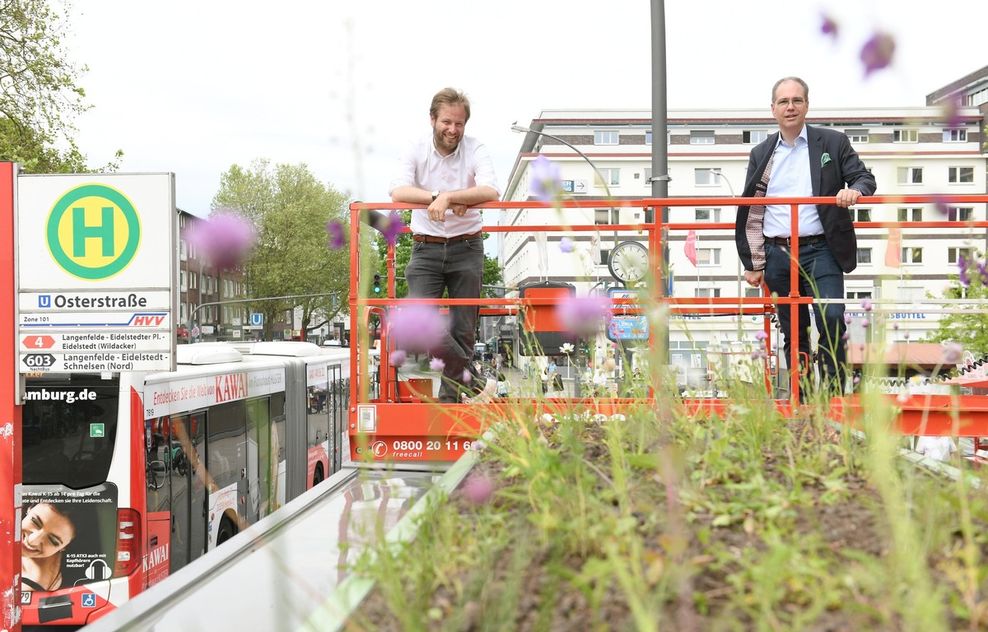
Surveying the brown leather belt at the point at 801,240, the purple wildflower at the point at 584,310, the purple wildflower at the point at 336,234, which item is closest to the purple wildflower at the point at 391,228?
the purple wildflower at the point at 336,234

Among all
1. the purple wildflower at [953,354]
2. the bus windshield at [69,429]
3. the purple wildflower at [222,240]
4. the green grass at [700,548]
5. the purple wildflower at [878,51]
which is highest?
the purple wildflower at [878,51]

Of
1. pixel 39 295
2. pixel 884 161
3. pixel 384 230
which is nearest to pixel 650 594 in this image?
pixel 884 161

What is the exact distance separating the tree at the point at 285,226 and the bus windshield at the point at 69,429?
7705 mm

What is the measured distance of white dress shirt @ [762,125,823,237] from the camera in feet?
18.1

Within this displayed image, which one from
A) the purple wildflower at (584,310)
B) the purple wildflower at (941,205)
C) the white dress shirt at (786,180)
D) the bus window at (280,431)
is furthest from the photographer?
the bus window at (280,431)

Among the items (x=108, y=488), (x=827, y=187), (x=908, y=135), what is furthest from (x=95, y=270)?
(x=908, y=135)

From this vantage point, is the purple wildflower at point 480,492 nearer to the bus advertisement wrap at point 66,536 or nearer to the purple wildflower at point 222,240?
the purple wildflower at point 222,240

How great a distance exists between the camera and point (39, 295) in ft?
20.1

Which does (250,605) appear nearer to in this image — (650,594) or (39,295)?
(650,594)

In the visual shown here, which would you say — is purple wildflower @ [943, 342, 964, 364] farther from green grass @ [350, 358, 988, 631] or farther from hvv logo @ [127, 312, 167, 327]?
hvv logo @ [127, 312, 167, 327]

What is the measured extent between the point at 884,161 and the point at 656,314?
17.2 inches

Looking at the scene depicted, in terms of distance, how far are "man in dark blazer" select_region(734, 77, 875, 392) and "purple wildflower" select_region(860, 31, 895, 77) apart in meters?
3.68

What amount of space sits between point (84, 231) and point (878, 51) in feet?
19.4

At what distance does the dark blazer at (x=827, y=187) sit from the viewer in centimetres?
523
